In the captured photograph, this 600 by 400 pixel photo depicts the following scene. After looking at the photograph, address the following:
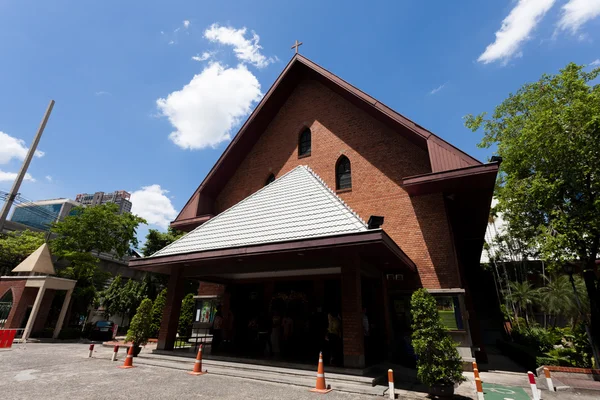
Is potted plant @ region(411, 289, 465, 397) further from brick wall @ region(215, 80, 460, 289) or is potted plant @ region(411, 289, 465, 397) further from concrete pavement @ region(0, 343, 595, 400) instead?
brick wall @ region(215, 80, 460, 289)

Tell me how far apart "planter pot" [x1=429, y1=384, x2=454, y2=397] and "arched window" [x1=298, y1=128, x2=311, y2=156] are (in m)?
11.6

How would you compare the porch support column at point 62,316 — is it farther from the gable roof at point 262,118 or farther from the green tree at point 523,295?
the green tree at point 523,295

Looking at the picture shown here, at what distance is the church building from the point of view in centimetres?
884

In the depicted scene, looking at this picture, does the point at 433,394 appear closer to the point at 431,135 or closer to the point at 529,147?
the point at 431,135

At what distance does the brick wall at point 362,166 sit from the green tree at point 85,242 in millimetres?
14342

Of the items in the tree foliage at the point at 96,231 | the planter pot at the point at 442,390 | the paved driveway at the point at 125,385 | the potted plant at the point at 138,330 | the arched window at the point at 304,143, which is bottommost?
the paved driveway at the point at 125,385

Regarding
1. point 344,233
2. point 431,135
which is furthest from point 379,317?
point 431,135

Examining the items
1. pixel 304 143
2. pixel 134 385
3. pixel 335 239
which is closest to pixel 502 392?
pixel 335 239

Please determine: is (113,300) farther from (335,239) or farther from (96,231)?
(335,239)

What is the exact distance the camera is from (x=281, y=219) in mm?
→ 10047

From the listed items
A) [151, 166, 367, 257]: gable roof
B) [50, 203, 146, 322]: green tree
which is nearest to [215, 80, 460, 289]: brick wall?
[151, 166, 367, 257]: gable roof

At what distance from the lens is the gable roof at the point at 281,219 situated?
8562 mm

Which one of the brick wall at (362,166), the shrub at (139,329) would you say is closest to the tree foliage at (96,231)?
the brick wall at (362,166)

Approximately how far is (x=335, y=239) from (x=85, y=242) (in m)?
24.8
